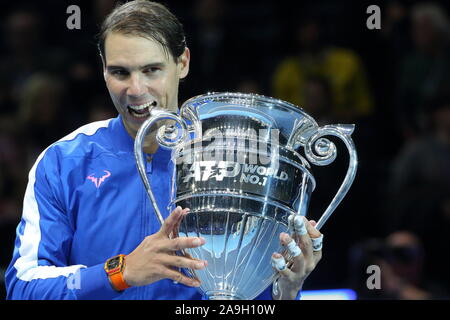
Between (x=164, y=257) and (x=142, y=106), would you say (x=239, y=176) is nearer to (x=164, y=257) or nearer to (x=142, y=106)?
(x=164, y=257)

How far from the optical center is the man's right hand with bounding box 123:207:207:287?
6.00 ft

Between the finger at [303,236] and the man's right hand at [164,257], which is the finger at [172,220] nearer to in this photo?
the man's right hand at [164,257]

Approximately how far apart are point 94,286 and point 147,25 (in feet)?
2.21

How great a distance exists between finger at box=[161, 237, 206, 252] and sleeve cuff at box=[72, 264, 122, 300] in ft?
0.72

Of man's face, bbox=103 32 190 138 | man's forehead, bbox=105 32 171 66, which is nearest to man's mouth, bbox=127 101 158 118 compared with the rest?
man's face, bbox=103 32 190 138

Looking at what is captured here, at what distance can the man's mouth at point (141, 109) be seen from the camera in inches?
85.4

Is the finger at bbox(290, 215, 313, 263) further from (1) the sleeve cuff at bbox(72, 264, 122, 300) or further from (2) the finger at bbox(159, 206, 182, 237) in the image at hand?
(1) the sleeve cuff at bbox(72, 264, 122, 300)

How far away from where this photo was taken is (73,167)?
2.26 m

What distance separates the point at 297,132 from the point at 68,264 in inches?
27.9

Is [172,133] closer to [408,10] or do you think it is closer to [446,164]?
[446,164]

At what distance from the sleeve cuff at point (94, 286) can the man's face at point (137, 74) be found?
16.6 inches

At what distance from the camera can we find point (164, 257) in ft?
6.06

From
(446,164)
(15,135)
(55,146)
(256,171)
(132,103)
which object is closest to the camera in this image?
(256,171)

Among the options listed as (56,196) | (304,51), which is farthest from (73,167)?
(304,51)
